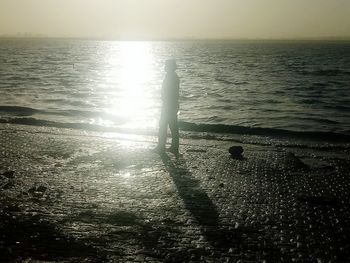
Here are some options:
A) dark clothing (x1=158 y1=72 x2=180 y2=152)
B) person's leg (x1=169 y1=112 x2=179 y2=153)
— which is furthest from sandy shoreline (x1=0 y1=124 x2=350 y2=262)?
dark clothing (x1=158 y1=72 x2=180 y2=152)

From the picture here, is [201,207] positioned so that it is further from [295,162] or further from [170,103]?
[295,162]

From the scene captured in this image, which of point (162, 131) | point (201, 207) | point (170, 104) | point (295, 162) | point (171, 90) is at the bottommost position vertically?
point (295, 162)

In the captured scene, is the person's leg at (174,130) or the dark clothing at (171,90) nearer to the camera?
the dark clothing at (171,90)

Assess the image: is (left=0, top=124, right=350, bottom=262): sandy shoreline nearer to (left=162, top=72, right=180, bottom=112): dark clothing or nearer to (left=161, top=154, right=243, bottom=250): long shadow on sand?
(left=161, top=154, right=243, bottom=250): long shadow on sand

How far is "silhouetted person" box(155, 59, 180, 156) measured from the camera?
1073 centimetres

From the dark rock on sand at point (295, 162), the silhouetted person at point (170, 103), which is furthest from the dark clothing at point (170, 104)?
the dark rock on sand at point (295, 162)

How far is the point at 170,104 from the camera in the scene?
1094 centimetres

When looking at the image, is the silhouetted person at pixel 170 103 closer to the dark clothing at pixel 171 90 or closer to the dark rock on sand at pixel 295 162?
the dark clothing at pixel 171 90

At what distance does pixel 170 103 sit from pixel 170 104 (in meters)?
0.03

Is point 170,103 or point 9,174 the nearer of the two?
point 9,174

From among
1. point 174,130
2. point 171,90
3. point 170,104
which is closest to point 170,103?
point 170,104

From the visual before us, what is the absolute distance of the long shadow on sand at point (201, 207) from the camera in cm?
591

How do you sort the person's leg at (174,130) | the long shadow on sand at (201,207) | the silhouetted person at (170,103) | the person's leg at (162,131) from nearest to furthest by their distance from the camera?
the long shadow on sand at (201,207) < the silhouetted person at (170,103) < the person's leg at (174,130) < the person's leg at (162,131)

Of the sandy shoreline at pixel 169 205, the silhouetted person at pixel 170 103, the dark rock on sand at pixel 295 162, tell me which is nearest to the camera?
the sandy shoreline at pixel 169 205
